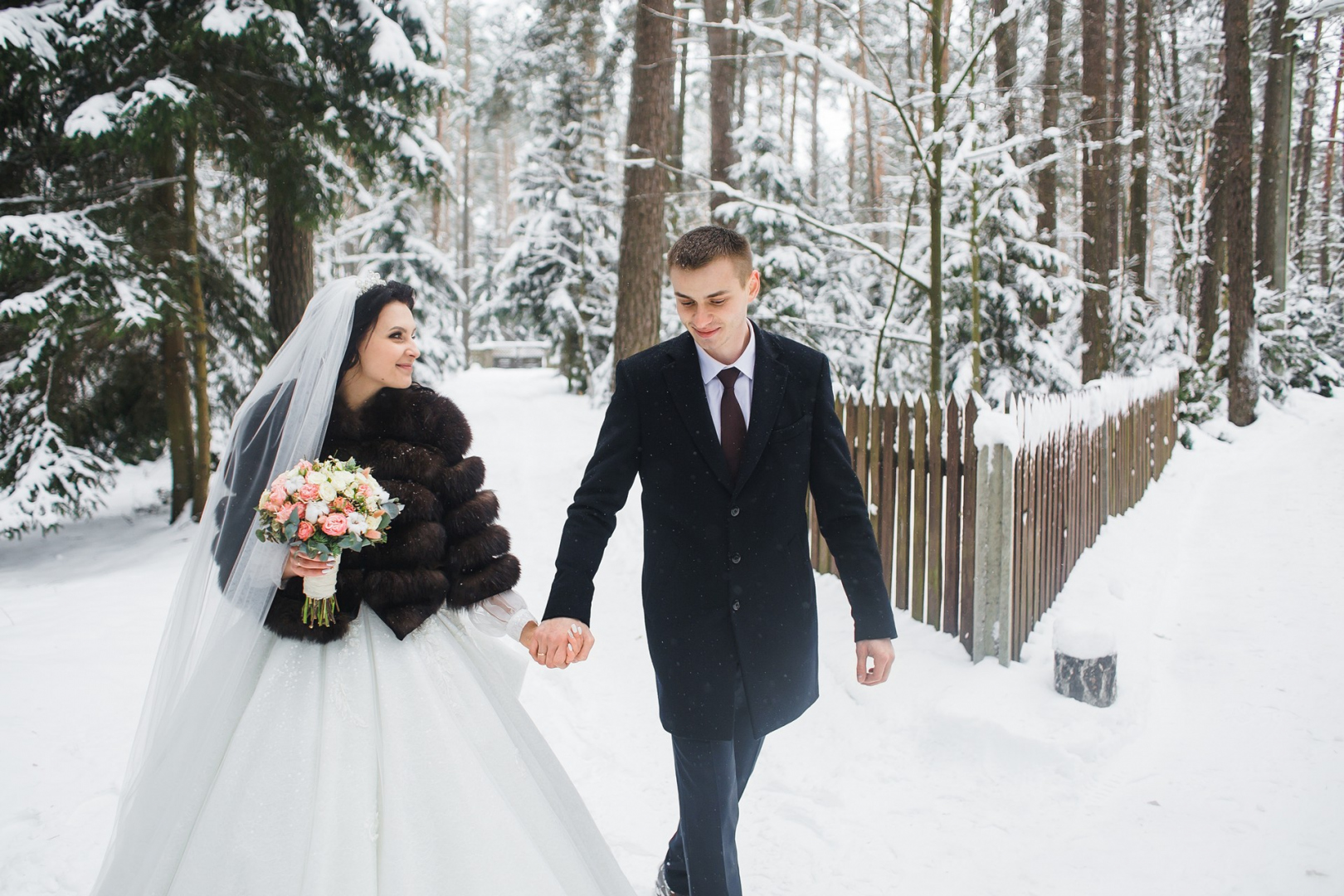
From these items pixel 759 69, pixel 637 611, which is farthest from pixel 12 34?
pixel 759 69

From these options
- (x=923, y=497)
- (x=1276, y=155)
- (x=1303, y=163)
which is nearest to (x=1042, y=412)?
(x=923, y=497)

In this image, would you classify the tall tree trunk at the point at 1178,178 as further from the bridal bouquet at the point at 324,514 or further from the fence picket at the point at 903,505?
the bridal bouquet at the point at 324,514

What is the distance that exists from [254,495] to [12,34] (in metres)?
Answer: 6.57

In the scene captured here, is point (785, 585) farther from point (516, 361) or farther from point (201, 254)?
point (516, 361)

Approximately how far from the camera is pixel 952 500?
5.00 m

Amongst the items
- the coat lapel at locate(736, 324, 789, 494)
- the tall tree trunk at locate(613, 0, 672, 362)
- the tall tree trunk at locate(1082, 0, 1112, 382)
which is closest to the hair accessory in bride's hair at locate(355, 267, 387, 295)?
the coat lapel at locate(736, 324, 789, 494)

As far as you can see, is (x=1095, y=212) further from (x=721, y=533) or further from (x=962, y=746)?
(x=721, y=533)

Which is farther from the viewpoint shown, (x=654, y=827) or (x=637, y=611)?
(x=637, y=611)

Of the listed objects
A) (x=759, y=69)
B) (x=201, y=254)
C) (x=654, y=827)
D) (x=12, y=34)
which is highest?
(x=759, y=69)

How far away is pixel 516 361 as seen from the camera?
110 ft

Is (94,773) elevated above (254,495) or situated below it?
below

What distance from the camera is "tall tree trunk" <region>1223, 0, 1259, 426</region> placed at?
13.0 m

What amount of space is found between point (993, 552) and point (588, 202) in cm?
1513

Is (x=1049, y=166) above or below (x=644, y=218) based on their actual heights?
above
